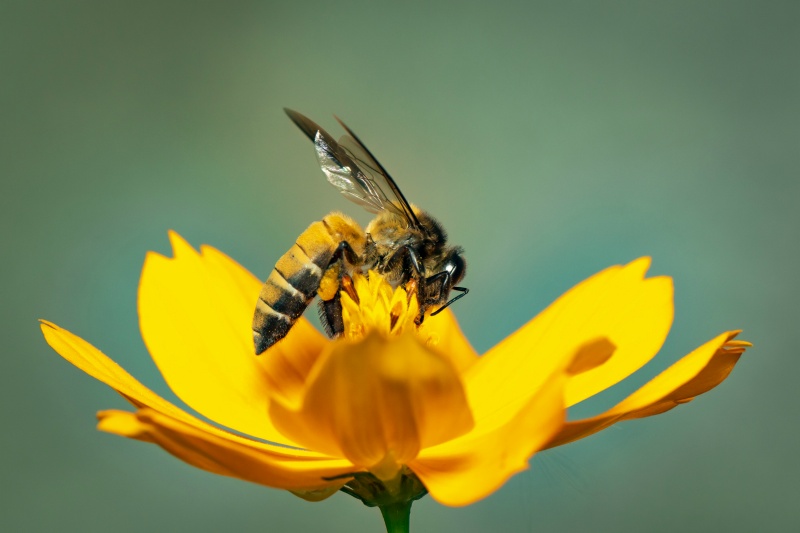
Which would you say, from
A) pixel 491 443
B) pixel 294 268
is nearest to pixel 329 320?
pixel 294 268

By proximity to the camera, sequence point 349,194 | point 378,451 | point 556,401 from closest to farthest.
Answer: point 556,401
point 378,451
point 349,194

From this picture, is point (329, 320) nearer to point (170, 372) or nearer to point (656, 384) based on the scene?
point (170, 372)

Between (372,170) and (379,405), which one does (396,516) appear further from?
(372,170)

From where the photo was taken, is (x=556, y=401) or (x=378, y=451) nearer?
(x=556, y=401)

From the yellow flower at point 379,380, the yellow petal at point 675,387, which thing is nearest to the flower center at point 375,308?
the yellow flower at point 379,380

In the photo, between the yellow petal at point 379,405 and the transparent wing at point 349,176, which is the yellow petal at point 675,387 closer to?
the yellow petal at point 379,405

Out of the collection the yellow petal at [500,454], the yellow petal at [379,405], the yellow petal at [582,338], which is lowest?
the yellow petal at [582,338]

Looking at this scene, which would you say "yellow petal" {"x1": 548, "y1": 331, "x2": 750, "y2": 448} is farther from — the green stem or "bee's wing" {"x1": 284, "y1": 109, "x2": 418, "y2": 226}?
"bee's wing" {"x1": 284, "y1": 109, "x2": 418, "y2": 226}

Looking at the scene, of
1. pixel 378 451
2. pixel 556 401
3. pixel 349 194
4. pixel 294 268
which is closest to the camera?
pixel 556 401

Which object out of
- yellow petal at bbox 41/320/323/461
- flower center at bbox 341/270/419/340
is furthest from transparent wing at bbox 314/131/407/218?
yellow petal at bbox 41/320/323/461
